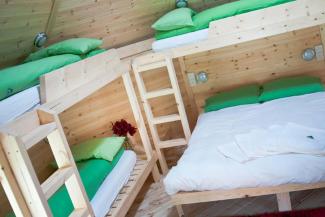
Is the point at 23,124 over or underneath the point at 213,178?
over

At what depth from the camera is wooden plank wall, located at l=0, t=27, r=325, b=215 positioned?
3.89 meters

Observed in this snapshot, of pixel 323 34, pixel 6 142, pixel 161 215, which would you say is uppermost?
pixel 6 142

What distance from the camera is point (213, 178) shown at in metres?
2.57

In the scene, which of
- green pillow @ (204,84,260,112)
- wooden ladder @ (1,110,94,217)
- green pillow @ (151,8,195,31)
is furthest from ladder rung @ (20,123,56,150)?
green pillow @ (204,84,260,112)

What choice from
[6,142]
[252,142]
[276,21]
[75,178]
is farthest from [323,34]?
[6,142]

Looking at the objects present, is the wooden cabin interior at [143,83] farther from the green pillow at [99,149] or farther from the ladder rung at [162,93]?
the green pillow at [99,149]

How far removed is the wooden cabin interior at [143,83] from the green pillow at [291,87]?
0.26ft

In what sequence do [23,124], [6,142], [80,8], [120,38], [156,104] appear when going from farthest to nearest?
1. [156,104]
2. [120,38]
3. [80,8]
4. [23,124]
5. [6,142]

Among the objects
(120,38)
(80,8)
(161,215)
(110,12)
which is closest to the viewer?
(161,215)

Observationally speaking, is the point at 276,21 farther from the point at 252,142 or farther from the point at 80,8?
the point at 80,8

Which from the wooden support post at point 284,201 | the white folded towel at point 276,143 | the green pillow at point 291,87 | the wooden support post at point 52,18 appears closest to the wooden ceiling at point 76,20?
the wooden support post at point 52,18

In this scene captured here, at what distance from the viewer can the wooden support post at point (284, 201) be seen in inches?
99.3

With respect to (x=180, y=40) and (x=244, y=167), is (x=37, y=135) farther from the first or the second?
(x=180, y=40)

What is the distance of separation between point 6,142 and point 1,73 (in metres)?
0.70
